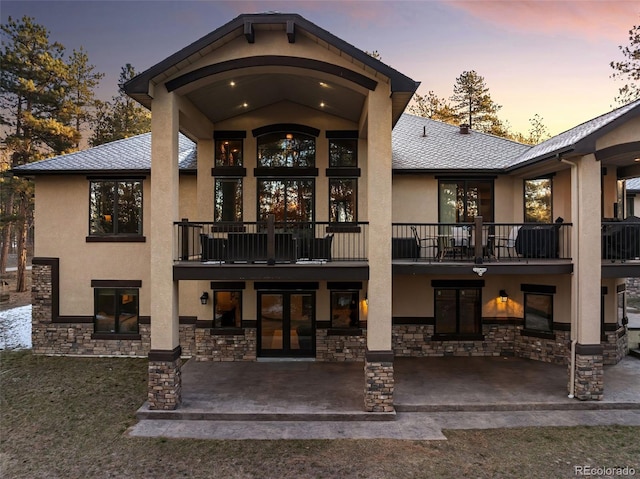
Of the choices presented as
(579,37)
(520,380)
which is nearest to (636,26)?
(579,37)

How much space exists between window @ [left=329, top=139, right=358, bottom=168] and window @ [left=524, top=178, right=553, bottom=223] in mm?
5878

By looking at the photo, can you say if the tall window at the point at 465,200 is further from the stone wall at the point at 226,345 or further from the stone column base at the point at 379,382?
the stone wall at the point at 226,345

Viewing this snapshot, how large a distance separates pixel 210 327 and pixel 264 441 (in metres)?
5.30

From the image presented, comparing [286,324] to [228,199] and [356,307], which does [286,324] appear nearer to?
[356,307]

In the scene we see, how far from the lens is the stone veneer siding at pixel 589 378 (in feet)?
27.9

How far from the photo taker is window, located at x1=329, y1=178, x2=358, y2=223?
11.7m

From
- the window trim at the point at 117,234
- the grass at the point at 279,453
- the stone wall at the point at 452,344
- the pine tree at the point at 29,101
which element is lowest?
the grass at the point at 279,453

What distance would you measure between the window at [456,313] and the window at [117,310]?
10.1m

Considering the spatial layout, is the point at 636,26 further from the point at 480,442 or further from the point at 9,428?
the point at 9,428

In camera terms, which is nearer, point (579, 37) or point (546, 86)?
point (579, 37)

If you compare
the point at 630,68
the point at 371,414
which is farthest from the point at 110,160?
the point at 630,68

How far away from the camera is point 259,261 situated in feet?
29.6

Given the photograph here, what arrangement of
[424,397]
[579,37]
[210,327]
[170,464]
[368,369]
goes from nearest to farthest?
[170,464]
[368,369]
[424,397]
[210,327]
[579,37]

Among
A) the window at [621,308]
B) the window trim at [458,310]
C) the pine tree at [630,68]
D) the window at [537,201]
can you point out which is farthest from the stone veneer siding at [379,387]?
the pine tree at [630,68]
